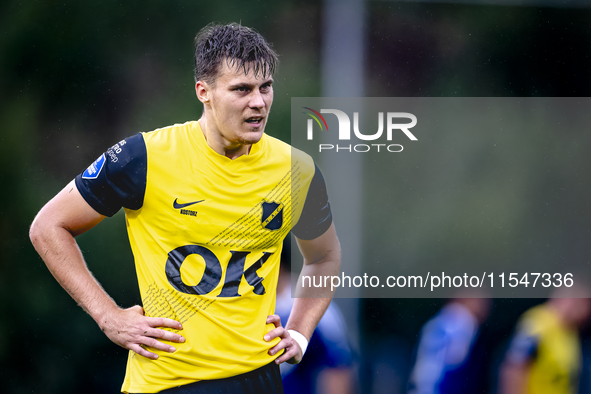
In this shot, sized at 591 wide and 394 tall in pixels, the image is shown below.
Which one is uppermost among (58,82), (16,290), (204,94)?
(58,82)

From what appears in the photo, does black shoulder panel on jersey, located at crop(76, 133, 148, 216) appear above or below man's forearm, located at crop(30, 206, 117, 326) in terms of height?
above

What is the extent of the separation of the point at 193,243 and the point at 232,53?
582 mm

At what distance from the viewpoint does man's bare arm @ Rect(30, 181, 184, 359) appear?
1.42 metres

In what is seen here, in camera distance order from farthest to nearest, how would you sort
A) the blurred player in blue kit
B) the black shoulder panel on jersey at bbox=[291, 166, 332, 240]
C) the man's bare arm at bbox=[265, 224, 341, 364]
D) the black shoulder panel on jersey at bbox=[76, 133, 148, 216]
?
1. the blurred player in blue kit
2. the man's bare arm at bbox=[265, 224, 341, 364]
3. the black shoulder panel on jersey at bbox=[291, 166, 332, 240]
4. the black shoulder panel on jersey at bbox=[76, 133, 148, 216]

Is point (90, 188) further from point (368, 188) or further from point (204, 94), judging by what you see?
point (368, 188)

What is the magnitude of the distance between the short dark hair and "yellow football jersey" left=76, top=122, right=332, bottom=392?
0.61ft

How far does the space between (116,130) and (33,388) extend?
1.32 meters

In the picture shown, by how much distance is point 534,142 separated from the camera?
267 centimetres

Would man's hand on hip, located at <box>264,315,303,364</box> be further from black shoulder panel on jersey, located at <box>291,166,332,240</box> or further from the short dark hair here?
the short dark hair

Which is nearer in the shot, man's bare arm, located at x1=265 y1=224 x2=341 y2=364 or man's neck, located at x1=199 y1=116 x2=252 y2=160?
man's neck, located at x1=199 y1=116 x2=252 y2=160

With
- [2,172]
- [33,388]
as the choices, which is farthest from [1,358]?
[2,172]

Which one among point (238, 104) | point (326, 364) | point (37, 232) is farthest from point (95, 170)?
point (326, 364)

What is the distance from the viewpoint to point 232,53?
1454mm

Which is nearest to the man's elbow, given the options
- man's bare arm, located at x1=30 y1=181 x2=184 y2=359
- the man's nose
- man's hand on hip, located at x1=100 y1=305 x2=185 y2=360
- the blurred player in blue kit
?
man's bare arm, located at x1=30 y1=181 x2=184 y2=359
